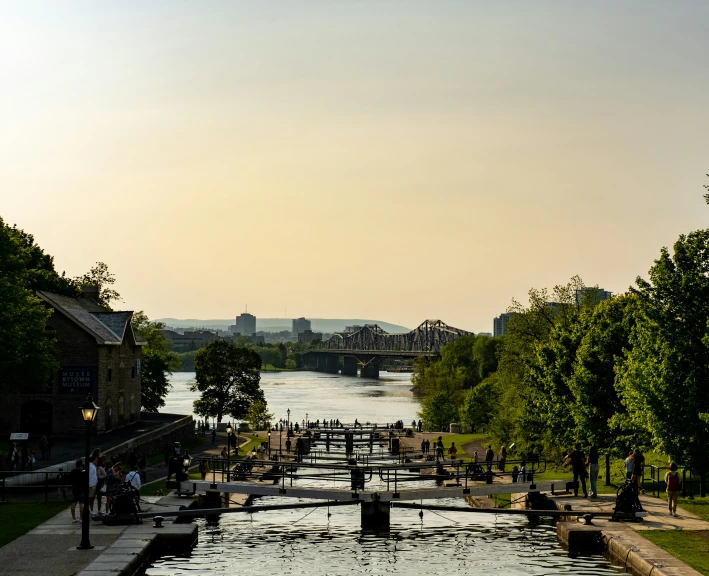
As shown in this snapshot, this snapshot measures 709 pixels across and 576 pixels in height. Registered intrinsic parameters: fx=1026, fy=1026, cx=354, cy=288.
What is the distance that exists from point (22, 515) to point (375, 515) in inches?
520

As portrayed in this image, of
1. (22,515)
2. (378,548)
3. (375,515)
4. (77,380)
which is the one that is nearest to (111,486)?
(22,515)

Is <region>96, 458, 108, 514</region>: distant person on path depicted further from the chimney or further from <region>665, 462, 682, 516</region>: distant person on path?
the chimney

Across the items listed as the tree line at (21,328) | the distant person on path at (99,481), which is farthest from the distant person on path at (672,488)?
the tree line at (21,328)

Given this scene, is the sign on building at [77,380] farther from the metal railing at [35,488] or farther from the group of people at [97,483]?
the group of people at [97,483]

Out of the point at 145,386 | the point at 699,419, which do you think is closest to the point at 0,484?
the point at 699,419

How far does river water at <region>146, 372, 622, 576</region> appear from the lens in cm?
3136

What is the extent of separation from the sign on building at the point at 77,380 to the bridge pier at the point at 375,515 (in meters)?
36.1

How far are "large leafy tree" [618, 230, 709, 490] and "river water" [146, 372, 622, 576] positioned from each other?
5833mm

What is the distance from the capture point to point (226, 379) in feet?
361

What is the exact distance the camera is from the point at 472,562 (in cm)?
3281

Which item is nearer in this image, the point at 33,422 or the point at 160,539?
the point at 160,539

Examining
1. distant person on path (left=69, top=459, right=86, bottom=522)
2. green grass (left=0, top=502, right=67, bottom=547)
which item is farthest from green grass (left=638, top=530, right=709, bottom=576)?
green grass (left=0, top=502, right=67, bottom=547)

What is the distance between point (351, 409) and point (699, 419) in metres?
138

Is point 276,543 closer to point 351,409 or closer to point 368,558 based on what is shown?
point 368,558
